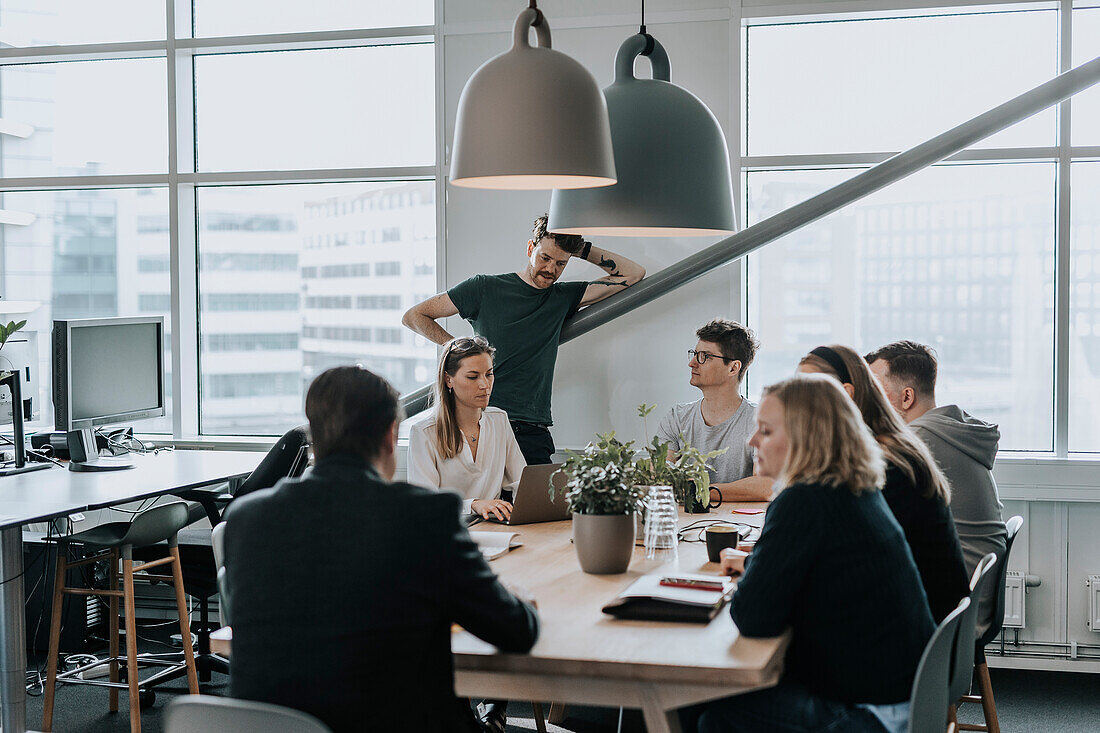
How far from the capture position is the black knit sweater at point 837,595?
1896mm

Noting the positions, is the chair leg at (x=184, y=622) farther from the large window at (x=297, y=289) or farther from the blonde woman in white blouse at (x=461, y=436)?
the large window at (x=297, y=289)

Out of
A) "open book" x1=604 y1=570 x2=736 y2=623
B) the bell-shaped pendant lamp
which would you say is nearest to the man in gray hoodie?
the bell-shaped pendant lamp

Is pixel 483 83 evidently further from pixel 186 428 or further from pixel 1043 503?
pixel 186 428

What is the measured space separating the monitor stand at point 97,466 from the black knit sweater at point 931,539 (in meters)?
3.15

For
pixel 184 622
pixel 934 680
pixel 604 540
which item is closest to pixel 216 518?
pixel 184 622

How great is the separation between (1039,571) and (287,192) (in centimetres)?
396

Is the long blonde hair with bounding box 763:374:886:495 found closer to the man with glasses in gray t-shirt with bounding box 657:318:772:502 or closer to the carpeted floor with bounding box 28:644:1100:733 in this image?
the man with glasses in gray t-shirt with bounding box 657:318:772:502

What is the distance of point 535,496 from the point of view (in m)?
3.04

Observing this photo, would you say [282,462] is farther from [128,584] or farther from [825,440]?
[825,440]

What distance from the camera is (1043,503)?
4191 millimetres

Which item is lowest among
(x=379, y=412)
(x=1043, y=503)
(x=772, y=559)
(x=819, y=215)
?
(x=1043, y=503)

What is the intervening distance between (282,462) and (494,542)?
130cm

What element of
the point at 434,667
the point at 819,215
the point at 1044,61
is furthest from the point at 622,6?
the point at 434,667

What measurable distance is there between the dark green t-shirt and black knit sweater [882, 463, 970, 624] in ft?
6.38
